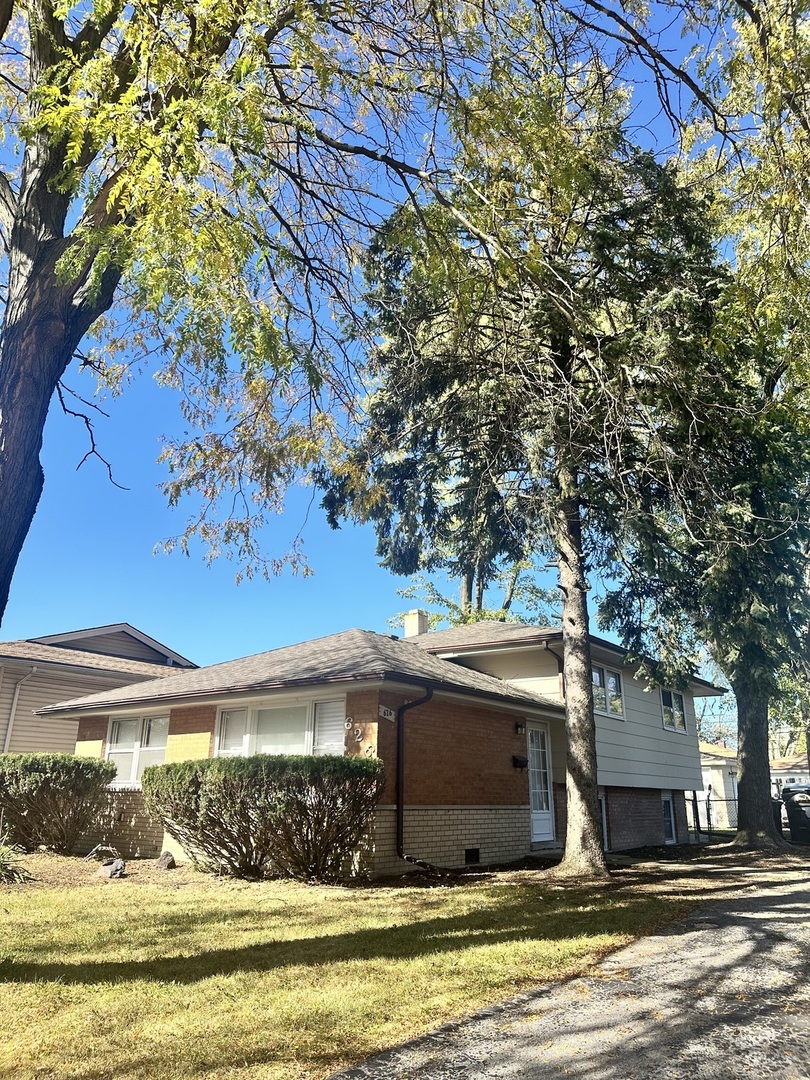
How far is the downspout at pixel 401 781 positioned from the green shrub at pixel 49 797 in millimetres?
5898

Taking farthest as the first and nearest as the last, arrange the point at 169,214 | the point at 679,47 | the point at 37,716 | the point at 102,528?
1. the point at 102,528
2. the point at 37,716
3. the point at 679,47
4. the point at 169,214

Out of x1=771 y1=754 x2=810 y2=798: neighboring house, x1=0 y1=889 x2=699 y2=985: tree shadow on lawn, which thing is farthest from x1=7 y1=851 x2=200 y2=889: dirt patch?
x1=771 y1=754 x2=810 y2=798: neighboring house

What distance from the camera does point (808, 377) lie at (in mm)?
5977

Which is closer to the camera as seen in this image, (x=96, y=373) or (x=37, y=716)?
(x=96, y=373)

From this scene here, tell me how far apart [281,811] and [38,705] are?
12310mm

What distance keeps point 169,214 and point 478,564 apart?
10.3m

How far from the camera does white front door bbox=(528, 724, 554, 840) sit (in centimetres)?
1588

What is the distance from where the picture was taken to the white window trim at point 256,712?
12.8m

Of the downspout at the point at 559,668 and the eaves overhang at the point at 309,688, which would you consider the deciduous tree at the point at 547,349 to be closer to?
the eaves overhang at the point at 309,688

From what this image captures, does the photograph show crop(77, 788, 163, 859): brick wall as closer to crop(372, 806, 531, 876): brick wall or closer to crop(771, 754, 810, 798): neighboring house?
crop(372, 806, 531, 876): brick wall

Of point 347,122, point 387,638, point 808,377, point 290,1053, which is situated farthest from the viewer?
point 387,638

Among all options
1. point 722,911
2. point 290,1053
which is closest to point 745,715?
point 722,911

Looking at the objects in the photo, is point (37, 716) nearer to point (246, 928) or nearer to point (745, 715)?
point (246, 928)

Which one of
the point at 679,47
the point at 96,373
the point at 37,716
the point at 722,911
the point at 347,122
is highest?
the point at 347,122
